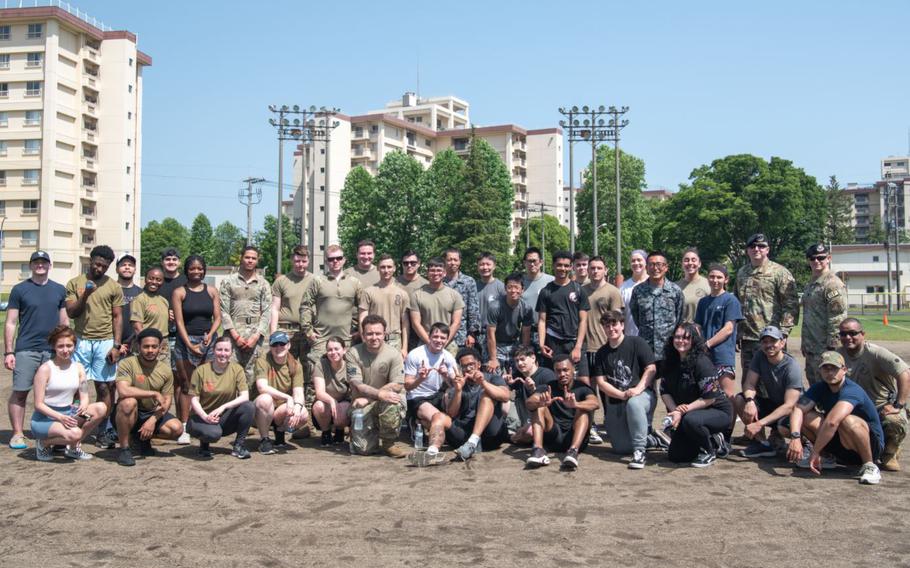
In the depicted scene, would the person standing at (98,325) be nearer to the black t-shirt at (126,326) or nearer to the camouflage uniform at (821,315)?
the black t-shirt at (126,326)

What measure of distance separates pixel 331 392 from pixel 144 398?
6.57 ft

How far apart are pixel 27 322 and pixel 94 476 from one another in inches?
86.1

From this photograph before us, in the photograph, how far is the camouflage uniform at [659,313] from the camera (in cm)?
869

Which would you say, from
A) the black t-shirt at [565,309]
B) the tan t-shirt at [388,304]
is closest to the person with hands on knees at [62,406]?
the tan t-shirt at [388,304]

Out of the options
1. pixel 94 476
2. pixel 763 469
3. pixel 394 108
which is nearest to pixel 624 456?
pixel 763 469

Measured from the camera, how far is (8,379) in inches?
580

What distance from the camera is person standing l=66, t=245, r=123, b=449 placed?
8586 millimetres

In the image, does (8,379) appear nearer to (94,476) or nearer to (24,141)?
(94,476)

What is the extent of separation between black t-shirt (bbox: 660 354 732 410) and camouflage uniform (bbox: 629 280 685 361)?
53 cm

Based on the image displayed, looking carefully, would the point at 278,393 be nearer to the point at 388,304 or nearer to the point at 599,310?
the point at 388,304

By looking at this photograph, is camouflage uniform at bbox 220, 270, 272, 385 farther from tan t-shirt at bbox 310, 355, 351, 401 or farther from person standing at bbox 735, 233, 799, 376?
person standing at bbox 735, 233, 799, 376

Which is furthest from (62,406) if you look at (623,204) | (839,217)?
(839,217)

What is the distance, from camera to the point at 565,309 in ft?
29.3

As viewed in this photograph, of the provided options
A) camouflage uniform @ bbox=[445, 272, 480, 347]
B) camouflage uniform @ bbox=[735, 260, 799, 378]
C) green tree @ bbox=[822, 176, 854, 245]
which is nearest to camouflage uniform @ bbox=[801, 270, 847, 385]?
camouflage uniform @ bbox=[735, 260, 799, 378]
